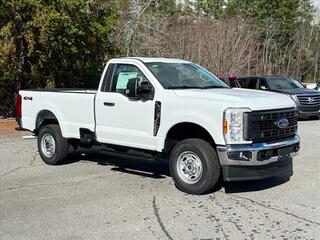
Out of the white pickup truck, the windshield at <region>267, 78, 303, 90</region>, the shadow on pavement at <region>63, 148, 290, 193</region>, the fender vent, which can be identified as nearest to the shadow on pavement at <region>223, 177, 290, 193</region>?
the shadow on pavement at <region>63, 148, 290, 193</region>

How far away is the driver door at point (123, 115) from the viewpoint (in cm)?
792

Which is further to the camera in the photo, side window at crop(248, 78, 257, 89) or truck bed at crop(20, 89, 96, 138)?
side window at crop(248, 78, 257, 89)

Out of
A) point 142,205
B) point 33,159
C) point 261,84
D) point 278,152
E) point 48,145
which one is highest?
point 261,84

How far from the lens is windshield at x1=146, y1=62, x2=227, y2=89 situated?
8.05m

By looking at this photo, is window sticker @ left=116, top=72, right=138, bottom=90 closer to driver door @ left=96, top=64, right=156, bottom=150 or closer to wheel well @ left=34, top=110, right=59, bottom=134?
driver door @ left=96, top=64, right=156, bottom=150

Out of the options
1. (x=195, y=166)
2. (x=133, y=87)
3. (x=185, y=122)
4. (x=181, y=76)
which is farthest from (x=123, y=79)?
(x=195, y=166)

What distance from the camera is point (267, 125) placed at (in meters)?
7.14

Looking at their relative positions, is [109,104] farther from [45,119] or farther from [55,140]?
[45,119]

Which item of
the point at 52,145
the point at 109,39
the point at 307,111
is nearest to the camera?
the point at 52,145

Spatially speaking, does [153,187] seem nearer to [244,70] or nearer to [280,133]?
[280,133]

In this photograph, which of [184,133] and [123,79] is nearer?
[184,133]

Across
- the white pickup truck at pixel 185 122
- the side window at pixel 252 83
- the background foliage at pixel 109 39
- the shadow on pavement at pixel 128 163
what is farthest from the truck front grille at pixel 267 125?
the side window at pixel 252 83

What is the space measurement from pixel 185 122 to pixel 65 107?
114 inches

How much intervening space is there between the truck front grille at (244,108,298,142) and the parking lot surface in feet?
2.78
